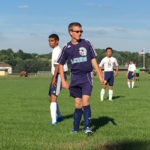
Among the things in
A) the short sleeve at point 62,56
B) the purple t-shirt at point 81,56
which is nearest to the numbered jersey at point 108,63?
the short sleeve at point 62,56

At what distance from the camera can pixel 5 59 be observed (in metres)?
178

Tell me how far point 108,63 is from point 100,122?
7918 millimetres

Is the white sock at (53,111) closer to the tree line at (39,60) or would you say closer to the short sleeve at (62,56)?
the short sleeve at (62,56)

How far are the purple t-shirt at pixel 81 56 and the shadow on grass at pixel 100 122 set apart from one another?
4.87 feet

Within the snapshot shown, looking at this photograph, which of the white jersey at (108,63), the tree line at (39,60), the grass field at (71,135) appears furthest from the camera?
the tree line at (39,60)

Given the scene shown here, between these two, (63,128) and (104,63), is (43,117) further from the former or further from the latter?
(104,63)

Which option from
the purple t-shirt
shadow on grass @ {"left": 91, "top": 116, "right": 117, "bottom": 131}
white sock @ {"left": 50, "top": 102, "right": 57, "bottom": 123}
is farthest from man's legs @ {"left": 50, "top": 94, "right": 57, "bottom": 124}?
the purple t-shirt

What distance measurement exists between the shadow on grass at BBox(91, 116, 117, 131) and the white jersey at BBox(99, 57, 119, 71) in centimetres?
675

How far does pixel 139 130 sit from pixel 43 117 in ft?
11.7

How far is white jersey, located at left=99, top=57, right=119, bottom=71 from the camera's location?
59.0ft

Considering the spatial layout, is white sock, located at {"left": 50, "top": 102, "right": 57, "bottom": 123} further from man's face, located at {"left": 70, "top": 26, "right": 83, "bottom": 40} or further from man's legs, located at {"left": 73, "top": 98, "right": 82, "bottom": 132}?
man's face, located at {"left": 70, "top": 26, "right": 83, "bottom": 40}

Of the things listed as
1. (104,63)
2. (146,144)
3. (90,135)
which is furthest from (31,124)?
(104,63)

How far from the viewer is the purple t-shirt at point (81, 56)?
8.22m

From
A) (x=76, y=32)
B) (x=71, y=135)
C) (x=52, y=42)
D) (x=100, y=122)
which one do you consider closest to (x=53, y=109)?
(x=100, y=122)
